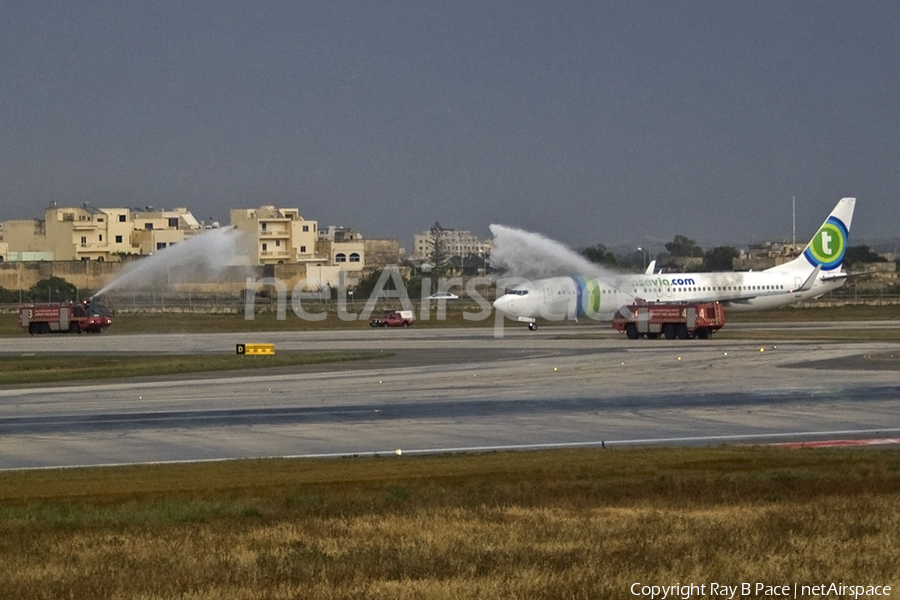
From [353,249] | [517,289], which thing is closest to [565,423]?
[517,289]

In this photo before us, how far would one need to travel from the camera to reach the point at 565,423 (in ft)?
94.1

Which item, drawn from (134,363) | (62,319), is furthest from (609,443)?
(62,319)

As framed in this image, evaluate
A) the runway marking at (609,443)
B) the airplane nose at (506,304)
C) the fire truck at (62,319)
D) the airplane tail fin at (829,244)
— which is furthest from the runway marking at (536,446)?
the fire truck at (62,319)

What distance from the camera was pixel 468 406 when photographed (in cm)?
3341

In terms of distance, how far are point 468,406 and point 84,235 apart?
149 metres

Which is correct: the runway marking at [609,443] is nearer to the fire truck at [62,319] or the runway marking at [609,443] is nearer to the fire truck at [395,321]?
the fire truck at [62,319]

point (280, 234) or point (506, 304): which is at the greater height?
point (280, 234)

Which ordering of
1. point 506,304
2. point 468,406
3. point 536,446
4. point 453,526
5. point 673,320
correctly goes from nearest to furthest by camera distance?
point 453,526 → point 536,446 → point 468,406 → point 673,320 → point 506,304

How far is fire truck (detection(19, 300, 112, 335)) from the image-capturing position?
91.8m

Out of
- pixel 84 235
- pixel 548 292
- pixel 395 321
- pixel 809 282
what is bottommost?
pixel 395 321

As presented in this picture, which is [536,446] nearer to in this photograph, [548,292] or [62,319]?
[548,292]

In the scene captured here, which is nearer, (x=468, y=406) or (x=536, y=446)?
(x=536, y=446)

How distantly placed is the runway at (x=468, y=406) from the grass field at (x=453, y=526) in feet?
13.4

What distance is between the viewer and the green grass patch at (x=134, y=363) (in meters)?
49.6
